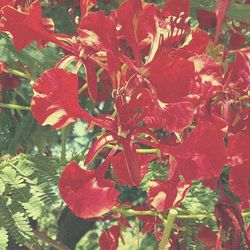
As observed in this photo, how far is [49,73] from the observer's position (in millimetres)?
1104

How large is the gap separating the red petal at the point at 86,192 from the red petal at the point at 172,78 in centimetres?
17

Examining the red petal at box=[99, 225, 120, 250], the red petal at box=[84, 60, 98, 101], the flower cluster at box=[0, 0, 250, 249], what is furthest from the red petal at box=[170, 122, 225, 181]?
the red petal at box=[99, 225, 120, 250]

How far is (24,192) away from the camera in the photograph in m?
1.31

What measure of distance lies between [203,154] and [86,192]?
197 millimetres

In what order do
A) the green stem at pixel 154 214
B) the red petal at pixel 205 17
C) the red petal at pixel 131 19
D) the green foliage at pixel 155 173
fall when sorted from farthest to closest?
the red petal at pixel 205 17, the green foliage at pixel 155 173, the green stem at pixel 154 214, the red petal at pixel 131 19

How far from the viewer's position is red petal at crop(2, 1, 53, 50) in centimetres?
121

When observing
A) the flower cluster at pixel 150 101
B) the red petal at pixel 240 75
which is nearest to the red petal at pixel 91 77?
the flower cluster at pixel 150 101

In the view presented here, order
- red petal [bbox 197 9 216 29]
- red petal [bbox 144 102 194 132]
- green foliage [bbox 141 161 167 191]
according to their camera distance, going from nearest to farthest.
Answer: red petal [bbox 144 102 194 132] < green foliage [bbox 141 161 167 191] < red petal [bbox 197 9 216 29]

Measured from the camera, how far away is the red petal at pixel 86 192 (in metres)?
1.09

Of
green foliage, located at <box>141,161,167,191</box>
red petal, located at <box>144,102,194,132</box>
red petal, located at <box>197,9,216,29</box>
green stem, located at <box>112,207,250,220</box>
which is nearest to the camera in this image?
red petal, located at <box>144,102,194,132</box>

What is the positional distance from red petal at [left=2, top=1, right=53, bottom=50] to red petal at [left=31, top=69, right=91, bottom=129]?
16 cm

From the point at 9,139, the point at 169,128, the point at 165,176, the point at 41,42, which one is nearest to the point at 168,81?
the point at 169,128

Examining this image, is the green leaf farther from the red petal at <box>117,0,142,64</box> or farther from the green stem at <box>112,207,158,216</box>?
the red petal at <box>117,0,142,64</box>

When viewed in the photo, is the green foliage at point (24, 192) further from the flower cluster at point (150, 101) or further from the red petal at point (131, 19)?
the red petal at point (131, 19)
